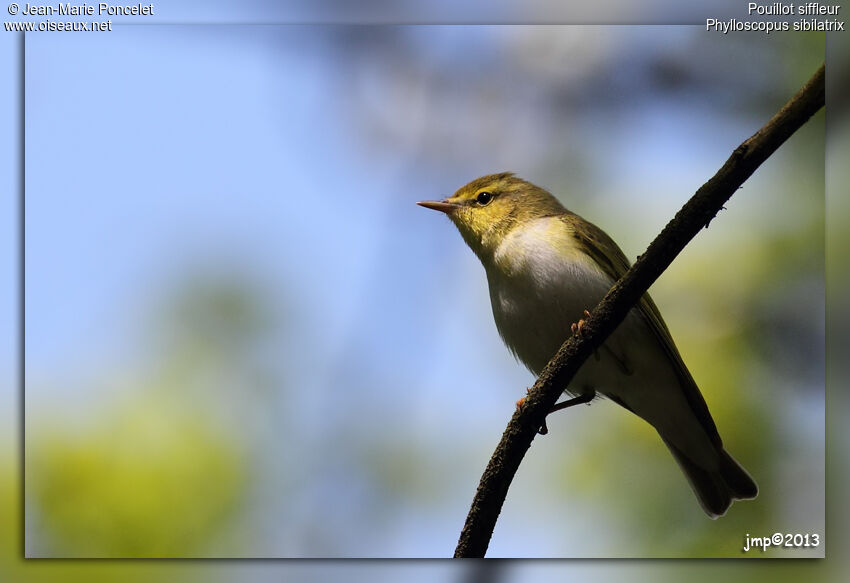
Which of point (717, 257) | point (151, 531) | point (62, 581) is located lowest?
point (62, 581)

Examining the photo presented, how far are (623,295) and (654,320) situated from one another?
0.53 meters

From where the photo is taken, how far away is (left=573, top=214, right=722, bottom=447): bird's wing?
264 cm

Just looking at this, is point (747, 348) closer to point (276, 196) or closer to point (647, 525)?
point (647, 525)

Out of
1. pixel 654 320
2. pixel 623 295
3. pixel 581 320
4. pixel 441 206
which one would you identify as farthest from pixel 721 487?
pixel 441 206

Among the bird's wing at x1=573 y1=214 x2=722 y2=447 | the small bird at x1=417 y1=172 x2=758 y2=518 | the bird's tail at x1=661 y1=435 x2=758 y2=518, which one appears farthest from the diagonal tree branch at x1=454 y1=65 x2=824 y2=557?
the bird's tail at x1=661 y1=435 x2=758 y2=518

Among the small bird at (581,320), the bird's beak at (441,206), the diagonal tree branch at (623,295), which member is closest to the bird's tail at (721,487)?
the small bird at (581,320)

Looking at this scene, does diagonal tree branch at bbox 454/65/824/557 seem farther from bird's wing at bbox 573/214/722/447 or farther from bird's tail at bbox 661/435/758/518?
bird's tail at bbox 661/435/758/518

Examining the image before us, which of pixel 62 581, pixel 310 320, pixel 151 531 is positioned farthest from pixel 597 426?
pixel 62 581

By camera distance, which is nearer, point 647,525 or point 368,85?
point 647,525

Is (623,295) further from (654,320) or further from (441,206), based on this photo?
(441,206)

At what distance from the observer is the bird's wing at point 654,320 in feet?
8.68

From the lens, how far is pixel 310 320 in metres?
2.86

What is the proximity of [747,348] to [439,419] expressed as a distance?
3.34ft

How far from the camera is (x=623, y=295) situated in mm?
2160
